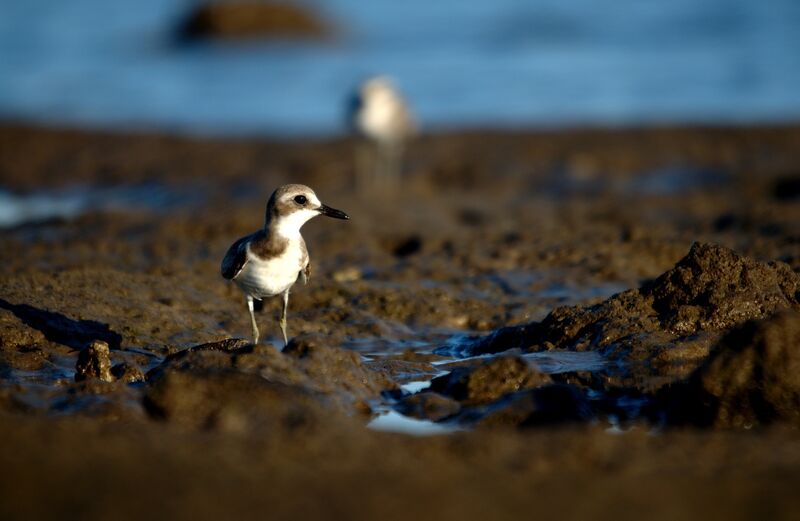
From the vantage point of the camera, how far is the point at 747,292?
6668mm

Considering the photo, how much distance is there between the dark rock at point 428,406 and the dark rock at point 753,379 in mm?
1295

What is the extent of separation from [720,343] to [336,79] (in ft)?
59.8

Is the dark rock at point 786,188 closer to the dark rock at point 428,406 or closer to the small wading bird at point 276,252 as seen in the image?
the small wading bird at point 276,252

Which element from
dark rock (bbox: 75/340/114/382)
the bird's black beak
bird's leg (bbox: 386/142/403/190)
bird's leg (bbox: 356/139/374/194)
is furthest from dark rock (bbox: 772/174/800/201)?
dark rock (bbox: 75/340/114/382)

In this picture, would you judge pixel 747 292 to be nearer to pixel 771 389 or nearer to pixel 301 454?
pixel 771 389

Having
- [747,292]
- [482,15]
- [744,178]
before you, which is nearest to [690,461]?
[747,292]

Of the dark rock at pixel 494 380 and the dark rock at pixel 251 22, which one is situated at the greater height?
the dark rock at pixel 251 22

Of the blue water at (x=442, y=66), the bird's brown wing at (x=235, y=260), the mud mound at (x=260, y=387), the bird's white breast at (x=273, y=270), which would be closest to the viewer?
the mud mound at (x=260, y=387)

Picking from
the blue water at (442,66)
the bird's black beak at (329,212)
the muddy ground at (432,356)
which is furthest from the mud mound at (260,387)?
the blue water at (442,66)

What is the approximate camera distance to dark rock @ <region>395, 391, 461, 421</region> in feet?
19.4

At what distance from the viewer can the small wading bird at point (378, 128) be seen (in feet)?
48.2

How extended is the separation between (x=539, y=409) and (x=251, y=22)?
25.3 metres

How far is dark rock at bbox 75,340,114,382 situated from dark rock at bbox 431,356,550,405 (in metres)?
1.97

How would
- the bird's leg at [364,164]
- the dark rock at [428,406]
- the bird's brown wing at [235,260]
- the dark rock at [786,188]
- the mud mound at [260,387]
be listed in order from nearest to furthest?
the mud mound at [260,387] < the dark rock at [428,406] < the bird's brown wing at [235,260] < the dark rock at [786,188] < the bird's leg at [364,164]
